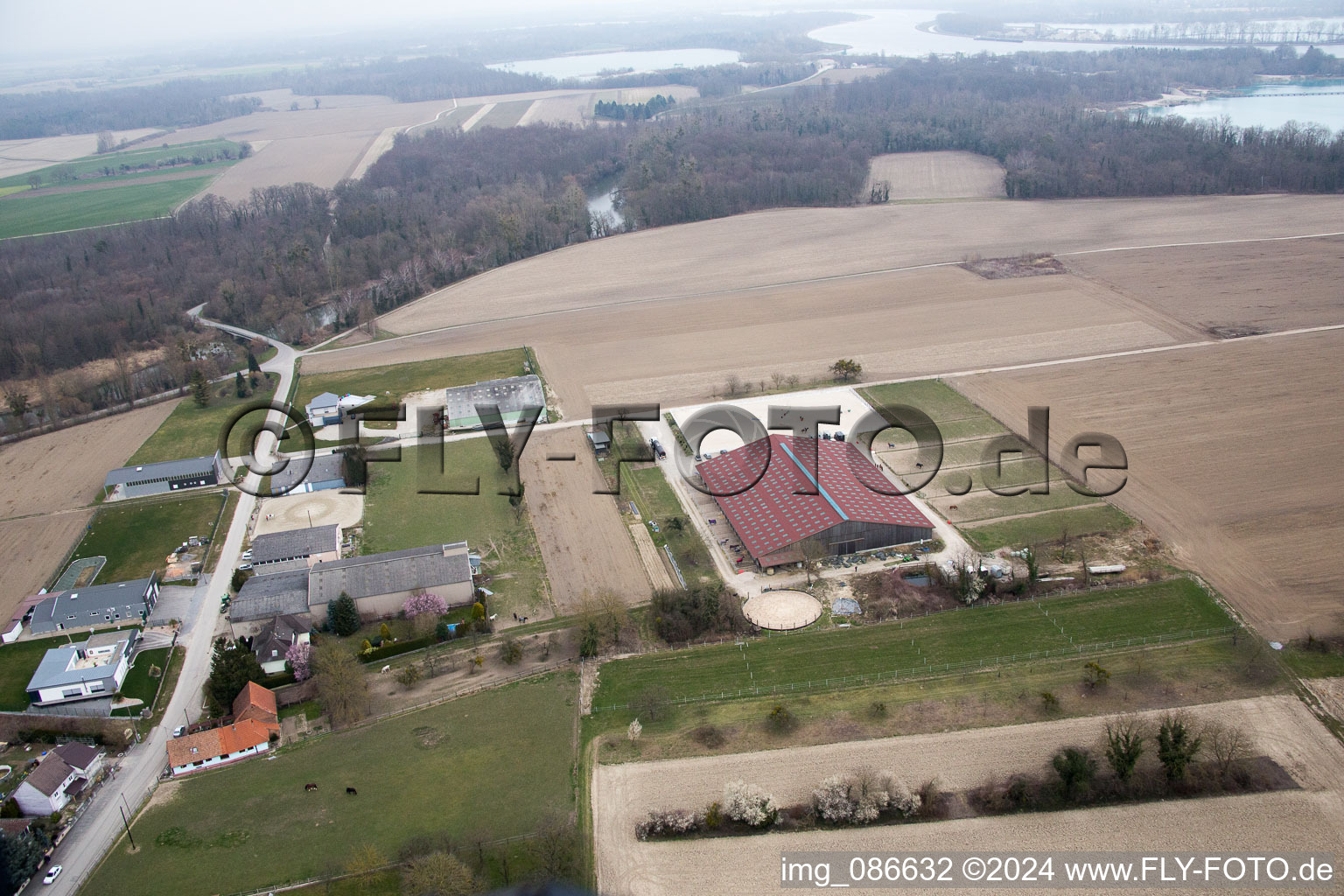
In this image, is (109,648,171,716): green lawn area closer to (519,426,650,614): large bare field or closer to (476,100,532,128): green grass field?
(519,426,650,614): large bare field

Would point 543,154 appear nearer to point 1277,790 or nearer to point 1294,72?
point 1277,790

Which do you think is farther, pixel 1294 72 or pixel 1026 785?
pixel 1294 72

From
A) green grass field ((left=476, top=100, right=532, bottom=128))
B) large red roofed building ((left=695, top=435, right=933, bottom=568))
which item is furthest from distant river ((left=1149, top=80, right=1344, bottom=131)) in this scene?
large red roofed building ((left=695, top=435, right=933, bottom=568))

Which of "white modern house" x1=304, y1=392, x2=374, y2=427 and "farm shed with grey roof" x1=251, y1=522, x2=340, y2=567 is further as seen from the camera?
"white modern house" x1=304, y1=392, x2=374, y2=427

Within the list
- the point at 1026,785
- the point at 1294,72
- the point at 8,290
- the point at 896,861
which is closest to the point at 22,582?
the point at 896,861

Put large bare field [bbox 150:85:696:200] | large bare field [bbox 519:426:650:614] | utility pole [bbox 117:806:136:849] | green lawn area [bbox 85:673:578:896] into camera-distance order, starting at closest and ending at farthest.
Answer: green lawn area [bbox 85:673:578:896] < utility pole [bbox 117:806:136:849] < large bare field [bbox 519:426:650:614] < large bare field [bbox 150:85:696:200]
